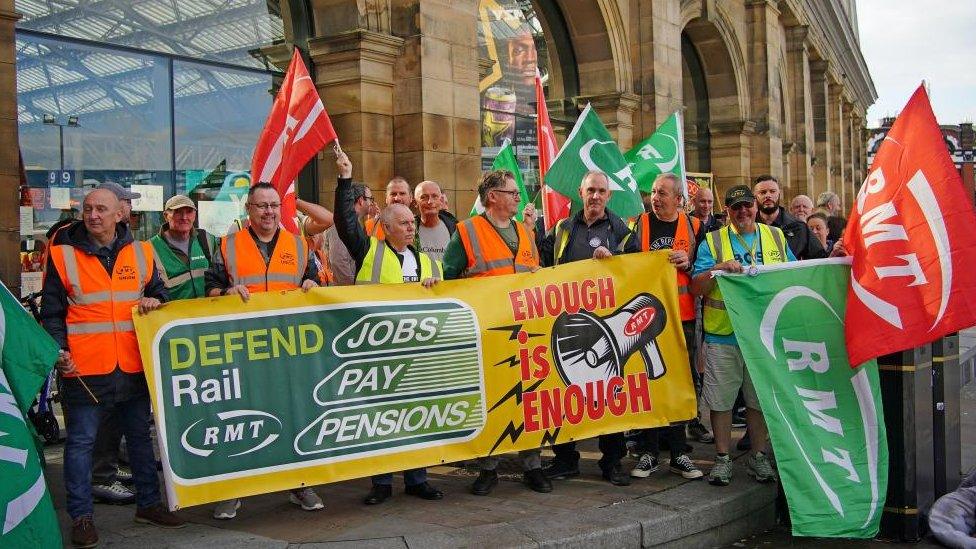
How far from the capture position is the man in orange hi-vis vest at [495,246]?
528 centimetres

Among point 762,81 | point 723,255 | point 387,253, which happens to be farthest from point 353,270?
point 762,81

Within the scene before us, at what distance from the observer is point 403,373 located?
16.1 ft

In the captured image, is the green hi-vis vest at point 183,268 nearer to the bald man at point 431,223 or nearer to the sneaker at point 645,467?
the bald man at point 431,223

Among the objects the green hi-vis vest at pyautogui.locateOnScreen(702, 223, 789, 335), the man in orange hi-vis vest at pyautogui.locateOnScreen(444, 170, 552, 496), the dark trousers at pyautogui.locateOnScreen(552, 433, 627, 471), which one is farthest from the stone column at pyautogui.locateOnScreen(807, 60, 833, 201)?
the man in orange hi-vis vest at pyautogui.locateOnScreen(444, 170, 552, 496)

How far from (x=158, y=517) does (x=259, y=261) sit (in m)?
1.43

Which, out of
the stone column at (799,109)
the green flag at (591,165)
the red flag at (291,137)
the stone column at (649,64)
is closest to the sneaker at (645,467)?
the green flag at (591,165)

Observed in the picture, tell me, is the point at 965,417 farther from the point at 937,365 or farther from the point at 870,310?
the point at 870,310

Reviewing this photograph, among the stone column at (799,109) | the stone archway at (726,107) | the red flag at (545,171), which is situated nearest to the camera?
the red flag at (545,171)

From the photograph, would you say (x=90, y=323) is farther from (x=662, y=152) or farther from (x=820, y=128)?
(x=820, y=128)

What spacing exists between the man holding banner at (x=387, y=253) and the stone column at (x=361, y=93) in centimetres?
444

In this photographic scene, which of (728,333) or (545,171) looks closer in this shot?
(728,333)

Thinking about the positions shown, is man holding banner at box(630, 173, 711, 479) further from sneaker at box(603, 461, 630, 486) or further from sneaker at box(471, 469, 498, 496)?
sneaker at box(471, 469, 498, 496)

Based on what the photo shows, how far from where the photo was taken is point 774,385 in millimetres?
4875

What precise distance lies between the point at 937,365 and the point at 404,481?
3.16 meters
